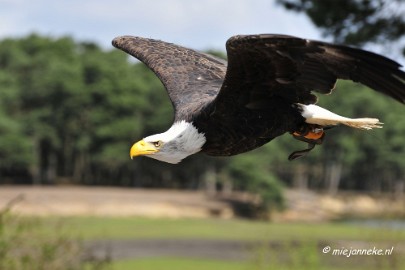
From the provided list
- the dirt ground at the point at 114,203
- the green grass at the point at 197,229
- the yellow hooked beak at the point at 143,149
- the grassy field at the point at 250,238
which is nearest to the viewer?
the yellow hooked beak at the point at 143,149

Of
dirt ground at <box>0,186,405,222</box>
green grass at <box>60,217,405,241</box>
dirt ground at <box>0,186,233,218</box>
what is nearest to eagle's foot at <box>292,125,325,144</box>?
green grass at <box>60,217,405,241</box>

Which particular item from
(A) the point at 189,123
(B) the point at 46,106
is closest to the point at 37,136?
(B) the point at 46,106

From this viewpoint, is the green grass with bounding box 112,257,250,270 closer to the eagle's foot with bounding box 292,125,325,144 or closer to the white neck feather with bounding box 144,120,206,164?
the eagle's foot with bounding box 292,125,325,144

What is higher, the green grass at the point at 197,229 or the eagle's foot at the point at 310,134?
the eagle's foot at the point at 310,134

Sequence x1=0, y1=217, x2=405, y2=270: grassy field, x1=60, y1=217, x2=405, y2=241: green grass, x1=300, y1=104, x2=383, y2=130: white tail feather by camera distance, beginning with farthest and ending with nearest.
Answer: x1=60, y1=217, x2=405, y2=241: green grass < x1=0, y1=217, x2=405, y2=270: grassy field < x1=300, y1=104, x2=383, y2=130: white tail feather

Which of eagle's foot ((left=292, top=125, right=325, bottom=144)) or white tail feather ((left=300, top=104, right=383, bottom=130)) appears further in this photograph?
eagle's foot ((left=292, top=125, right=325, bottom=144))

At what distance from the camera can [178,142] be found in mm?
3834

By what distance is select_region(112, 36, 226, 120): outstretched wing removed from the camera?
4.57m

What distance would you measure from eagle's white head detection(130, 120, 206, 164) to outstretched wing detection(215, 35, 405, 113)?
208 mm

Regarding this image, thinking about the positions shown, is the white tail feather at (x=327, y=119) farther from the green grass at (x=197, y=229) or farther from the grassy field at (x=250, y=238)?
the green grass at (x=197, y=229)

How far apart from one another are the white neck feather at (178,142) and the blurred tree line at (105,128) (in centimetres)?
3628

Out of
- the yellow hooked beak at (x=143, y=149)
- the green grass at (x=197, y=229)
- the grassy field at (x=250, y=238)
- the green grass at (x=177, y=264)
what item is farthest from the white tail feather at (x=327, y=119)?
the green grass at (x=197, y=229)

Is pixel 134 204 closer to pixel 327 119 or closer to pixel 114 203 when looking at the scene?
pixel 114 203

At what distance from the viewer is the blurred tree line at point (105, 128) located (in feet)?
143
